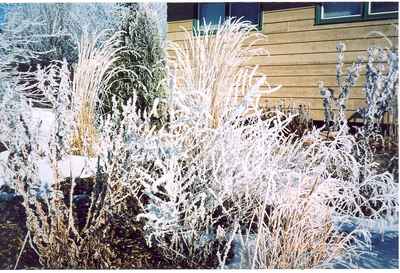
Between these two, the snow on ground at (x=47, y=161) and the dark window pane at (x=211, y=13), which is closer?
the snow on ground at (x=47, y=161)

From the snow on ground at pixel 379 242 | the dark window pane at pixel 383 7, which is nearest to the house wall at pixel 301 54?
the dark window pane at pixel 383 7

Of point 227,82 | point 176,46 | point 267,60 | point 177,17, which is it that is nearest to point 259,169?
point 227,82

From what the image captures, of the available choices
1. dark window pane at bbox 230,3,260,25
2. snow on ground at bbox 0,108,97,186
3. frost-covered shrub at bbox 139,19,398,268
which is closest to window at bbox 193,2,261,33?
dark window pane at bbox 230,3,260,25

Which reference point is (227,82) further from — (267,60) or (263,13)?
(263,13)

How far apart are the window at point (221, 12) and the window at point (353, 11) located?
0.32 metres

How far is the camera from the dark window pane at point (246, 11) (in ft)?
6.35

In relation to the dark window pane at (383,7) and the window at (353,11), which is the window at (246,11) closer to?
the window at (353,11)

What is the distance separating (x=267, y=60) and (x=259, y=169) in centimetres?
66

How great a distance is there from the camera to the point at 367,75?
1.86 metres

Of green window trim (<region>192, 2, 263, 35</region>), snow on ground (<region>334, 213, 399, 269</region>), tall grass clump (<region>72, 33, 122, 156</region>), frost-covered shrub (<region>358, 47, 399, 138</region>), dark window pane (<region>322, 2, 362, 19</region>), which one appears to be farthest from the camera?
tall grass clump (<region>72, 33, 122, 156</region>)

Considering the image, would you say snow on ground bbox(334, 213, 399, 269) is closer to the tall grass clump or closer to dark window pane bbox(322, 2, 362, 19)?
dark window pane bbox(322, 2, 362, 19)

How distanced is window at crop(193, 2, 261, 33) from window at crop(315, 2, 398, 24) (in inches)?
12.5

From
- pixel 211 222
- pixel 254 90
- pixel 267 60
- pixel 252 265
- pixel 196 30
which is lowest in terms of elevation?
pixel 252 265

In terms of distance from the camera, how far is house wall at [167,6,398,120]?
6.42 feet
